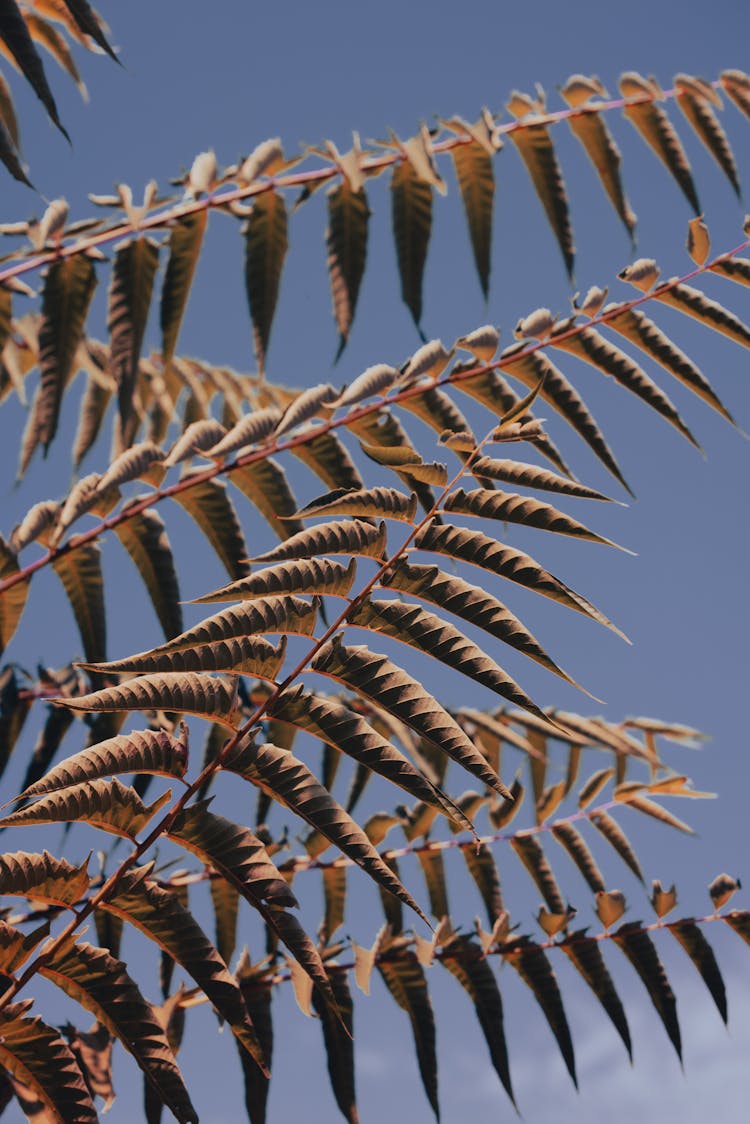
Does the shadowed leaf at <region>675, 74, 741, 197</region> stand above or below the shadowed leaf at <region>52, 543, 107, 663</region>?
above

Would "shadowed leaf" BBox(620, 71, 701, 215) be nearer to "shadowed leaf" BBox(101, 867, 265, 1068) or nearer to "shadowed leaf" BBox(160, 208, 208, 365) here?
"shadowed leaf" BBox(160, 208, 208, 365)

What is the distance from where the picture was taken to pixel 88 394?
9.96ft

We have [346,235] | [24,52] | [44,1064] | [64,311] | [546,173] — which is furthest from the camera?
[546,173]

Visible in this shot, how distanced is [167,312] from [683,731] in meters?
2.11

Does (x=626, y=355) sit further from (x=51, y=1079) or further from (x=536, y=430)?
(x=51, y=1079)

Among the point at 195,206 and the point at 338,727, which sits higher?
the point at 195,206

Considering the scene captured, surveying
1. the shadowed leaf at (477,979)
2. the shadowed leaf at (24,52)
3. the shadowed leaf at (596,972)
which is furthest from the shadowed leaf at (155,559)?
the shadowed leaf at (596,972)

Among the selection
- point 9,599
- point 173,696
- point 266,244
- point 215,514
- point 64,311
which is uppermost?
point 266,244

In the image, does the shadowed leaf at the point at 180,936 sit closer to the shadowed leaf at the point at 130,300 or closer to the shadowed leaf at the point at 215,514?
the shadowed leaf at the point at 215,514

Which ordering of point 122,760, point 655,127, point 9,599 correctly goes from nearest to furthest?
point 122,760
point 9,599
point 655,127

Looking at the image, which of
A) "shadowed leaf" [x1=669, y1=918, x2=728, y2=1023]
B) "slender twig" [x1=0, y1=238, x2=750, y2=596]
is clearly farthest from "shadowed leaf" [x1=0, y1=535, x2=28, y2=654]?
"shadowed leaf" [x1=669, y1=918, x2=728, y2=1023]

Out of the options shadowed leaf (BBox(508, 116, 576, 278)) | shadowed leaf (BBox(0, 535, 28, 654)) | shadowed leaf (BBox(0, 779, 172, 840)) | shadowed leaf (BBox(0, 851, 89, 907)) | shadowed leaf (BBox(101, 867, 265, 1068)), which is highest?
shadowed leaf (BBox(508, 116, 576, 278))

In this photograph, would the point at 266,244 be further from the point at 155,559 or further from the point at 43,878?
the point at 43,878

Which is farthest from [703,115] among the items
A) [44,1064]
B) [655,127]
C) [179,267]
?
[44,1064]
